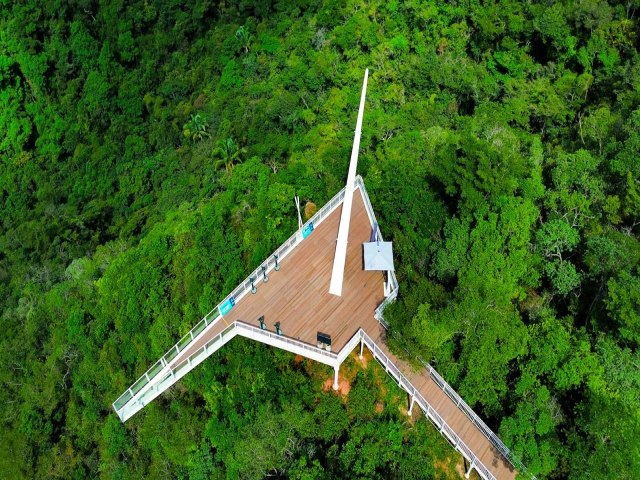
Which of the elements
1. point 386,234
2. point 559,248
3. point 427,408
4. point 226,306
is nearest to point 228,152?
point 386,234

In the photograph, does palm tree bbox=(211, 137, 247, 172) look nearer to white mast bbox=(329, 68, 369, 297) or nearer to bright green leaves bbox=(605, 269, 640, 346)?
white mast bbox=(329, 68, 369, 297)

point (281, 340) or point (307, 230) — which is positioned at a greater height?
point (307, 230)

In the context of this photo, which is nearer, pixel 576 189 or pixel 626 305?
pixel 626 305

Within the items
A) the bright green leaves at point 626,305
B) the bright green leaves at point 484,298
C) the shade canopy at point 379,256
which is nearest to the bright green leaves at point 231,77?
the shade canopy at point 379,256

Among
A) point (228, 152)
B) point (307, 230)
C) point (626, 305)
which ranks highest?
point (626, 305)

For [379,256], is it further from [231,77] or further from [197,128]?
[231,77]

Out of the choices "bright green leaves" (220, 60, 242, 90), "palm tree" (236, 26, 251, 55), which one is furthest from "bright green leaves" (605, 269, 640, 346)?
"palm tree" (236, 26, 251, 55)

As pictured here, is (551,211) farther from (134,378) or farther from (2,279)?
(2,279)
